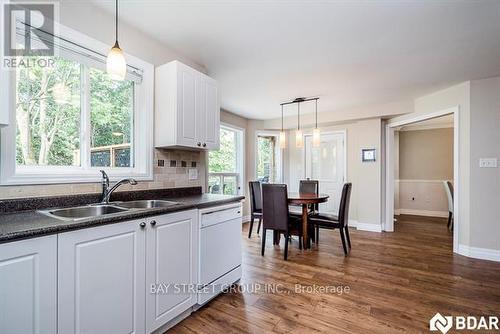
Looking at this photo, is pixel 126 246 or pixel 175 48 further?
pixel 175 48

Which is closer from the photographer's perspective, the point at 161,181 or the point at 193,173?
the point at 161,181

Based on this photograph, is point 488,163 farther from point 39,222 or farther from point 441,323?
Answer: point 39,222

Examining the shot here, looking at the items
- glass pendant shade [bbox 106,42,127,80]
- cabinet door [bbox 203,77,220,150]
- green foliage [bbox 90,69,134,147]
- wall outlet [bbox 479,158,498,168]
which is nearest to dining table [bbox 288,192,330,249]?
cabinet door [bbox 203,77,220,150]

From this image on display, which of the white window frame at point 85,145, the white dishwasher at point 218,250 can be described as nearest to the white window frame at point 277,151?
the white dishwasher at point 218,250

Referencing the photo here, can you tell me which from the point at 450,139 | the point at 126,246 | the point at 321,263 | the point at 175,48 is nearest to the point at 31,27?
the point at 175,48

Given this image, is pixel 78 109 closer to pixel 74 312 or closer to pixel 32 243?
pixel 32 243

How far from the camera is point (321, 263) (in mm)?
2963

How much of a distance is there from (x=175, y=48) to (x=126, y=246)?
77.0 inches

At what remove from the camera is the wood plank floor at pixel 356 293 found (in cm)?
180

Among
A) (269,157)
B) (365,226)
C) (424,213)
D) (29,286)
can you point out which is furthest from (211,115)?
(424,213)

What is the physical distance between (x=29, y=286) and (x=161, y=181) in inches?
53.9

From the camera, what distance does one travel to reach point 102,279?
50.4 inches

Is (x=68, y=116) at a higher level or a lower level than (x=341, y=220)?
higher

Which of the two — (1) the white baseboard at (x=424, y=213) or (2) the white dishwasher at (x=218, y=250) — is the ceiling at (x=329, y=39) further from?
(1) the white baseboard at (x=424, y=213)
